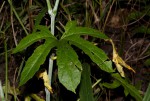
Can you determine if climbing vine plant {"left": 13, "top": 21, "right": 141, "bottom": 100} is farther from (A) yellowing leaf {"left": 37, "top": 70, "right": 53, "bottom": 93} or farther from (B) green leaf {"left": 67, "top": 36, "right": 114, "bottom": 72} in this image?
(A) yellowing leaf {"left": 37, "top": 70, "right": 53, "bottom": 93}

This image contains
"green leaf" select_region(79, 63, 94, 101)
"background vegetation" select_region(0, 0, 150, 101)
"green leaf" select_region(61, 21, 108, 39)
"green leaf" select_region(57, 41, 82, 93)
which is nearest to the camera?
"green leaf" select_region(57, 41, 82, 93)

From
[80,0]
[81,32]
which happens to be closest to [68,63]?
[81,32]

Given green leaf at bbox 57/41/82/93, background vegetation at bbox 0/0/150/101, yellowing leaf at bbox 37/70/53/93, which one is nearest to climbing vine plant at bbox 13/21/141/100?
green leaf at bbox 57/41/82/93

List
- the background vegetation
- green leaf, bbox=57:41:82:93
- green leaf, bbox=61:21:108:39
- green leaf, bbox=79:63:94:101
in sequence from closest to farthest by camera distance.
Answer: green leaf, bbox=57:41:82:93
green leaf, bbox=61:21:108:39
green leaf, bbox=79:63:94:101
the background vegetation

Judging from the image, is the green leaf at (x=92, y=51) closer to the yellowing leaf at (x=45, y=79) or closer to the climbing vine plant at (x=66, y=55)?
the climbing vine plant at (x=66, y=55)

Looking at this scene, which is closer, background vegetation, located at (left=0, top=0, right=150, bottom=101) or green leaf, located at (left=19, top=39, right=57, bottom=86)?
green leaf, located at (left=19, top=39, right=57, bottom=86)

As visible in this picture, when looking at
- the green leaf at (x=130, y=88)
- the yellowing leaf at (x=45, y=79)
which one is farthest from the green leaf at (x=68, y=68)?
the green leaf at (x=130, y=88)

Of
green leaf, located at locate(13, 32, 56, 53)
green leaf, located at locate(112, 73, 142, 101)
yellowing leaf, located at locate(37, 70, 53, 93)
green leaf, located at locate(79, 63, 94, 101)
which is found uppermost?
green leaf, located at locate(13, 32, 56, 53)
